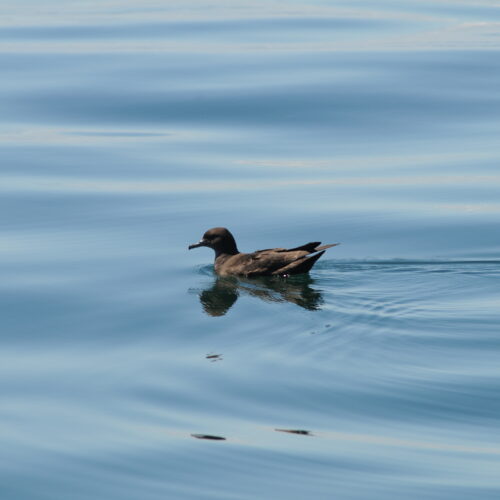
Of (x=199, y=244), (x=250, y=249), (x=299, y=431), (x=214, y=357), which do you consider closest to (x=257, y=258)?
(x=199, y=244)

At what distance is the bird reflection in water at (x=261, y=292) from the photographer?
1075 centimetres

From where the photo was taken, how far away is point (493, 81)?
19.0m

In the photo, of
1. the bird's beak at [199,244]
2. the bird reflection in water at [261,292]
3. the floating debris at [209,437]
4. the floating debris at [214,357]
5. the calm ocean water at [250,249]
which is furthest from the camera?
the bird's beak at [199,244]

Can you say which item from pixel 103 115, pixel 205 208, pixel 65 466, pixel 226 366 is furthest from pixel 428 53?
pixel 65 466

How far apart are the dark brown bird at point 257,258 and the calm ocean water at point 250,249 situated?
7.7 inches

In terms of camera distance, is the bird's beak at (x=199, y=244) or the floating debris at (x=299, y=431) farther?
the bird's beak at (x=199, y=244)

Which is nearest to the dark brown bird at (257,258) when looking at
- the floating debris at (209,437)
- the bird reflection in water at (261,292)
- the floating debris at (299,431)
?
the bird reflection in water at (261,292)

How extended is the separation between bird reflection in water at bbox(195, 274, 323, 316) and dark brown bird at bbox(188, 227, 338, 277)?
110mm

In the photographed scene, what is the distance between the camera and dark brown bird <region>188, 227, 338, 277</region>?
11.3m

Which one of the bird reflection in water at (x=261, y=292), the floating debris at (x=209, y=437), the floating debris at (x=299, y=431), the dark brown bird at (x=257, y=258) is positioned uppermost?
the dark brown bird at (x=257, y=258)

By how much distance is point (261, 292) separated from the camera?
11.4m

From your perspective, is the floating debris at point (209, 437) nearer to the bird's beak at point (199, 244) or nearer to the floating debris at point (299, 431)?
the floating debris at point (299, 431)

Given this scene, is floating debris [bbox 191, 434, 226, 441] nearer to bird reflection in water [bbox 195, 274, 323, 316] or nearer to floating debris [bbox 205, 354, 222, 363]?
floating debris [bbox 205, 354, 222, 363]

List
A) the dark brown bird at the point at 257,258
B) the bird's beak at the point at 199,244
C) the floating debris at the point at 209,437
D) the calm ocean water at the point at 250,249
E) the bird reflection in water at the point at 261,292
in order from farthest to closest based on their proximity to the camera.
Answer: the bird's beak at the point at 199,244 < the dark brown bird at the point at 257,258 < the bird reflection in water at the point at 261,292 < the floating debris at the point at 209,437 < the calm ocean water at the point at 250,249
